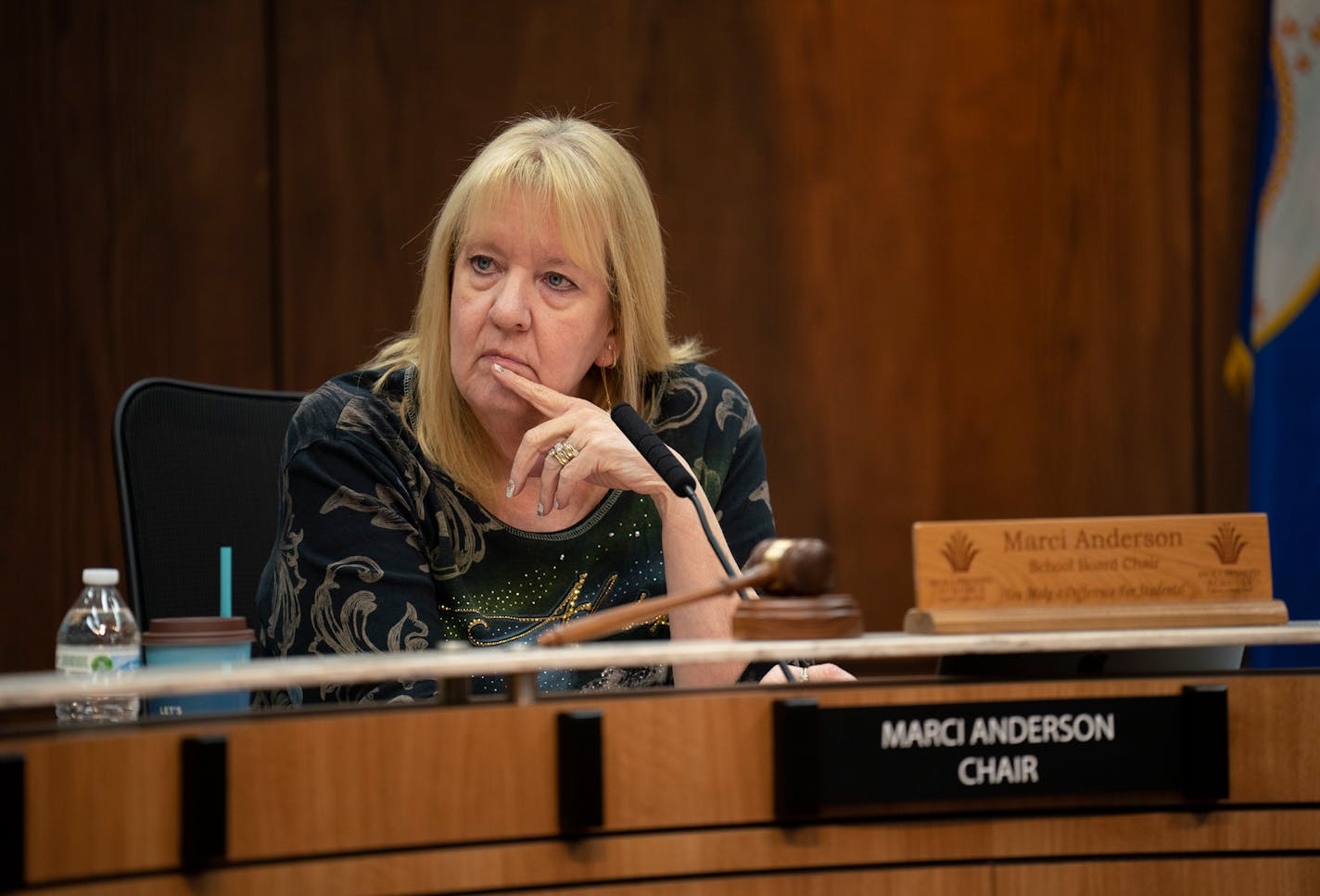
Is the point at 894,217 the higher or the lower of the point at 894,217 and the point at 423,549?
the higher

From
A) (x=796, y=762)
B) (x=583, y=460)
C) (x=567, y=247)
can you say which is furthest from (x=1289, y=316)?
(x=796, y=762)

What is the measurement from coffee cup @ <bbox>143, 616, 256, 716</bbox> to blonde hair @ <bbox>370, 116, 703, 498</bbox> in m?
0.38

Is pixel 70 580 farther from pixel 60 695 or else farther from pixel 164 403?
pixel 60 695

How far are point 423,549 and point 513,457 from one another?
206mm

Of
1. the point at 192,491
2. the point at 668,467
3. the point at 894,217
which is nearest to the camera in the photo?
the point at 668,467

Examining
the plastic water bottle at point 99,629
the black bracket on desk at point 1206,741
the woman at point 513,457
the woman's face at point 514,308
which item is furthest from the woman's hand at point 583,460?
the black bracket on desk at point 1206,741

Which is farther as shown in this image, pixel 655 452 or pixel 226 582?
pixel 226 582

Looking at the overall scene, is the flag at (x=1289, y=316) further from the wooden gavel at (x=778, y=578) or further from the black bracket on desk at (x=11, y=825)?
the black bracket on desk at (x=11, y=825)

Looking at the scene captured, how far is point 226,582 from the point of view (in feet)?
5.56

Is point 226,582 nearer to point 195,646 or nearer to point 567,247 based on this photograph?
point 195,646

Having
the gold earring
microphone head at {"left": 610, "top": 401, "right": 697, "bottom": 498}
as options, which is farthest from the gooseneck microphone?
the gold earring

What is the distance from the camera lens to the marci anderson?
991mm

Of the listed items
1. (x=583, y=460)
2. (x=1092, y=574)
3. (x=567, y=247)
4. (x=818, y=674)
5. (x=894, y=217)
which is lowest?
(x=818, y=674)

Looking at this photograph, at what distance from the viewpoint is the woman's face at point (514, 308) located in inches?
63.4
